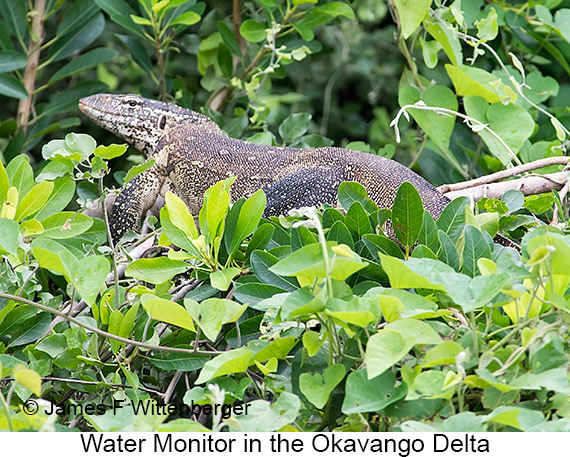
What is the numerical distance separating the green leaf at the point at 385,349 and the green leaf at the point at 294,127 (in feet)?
4.98

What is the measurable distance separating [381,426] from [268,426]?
0.16 m

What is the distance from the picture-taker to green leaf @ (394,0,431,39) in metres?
1.98

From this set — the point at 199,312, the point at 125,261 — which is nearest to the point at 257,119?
the point at 125,261

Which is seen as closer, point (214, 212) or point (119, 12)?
point (214, 212)

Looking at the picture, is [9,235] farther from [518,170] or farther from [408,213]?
[518,170]

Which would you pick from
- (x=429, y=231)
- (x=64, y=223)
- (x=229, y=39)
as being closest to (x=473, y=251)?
(x=429, y=231)

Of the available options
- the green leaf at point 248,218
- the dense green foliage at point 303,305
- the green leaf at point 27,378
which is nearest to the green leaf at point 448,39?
the dense green foliage at point 303,305

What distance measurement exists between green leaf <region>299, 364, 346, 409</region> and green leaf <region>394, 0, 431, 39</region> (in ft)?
4.15

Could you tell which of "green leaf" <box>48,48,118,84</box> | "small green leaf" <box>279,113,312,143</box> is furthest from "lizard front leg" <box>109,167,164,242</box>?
Answer: "green leaf" <box>48,48,118,84</box>

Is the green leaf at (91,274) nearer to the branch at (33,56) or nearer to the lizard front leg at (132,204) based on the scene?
the lizard front leg at (132,204)

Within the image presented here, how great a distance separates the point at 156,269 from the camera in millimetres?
1224

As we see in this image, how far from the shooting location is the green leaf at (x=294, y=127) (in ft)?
7.68

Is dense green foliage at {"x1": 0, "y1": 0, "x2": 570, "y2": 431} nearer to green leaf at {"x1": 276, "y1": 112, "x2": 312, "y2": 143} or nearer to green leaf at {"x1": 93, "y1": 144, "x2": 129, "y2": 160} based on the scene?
green leaf at {"x1": 93, "y1": 144, "x2": 129, "y2": 160}

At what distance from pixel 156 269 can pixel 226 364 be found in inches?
11.8
